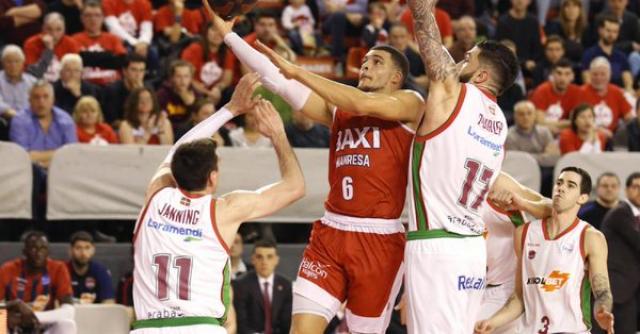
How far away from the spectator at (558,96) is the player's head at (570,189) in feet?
21.0

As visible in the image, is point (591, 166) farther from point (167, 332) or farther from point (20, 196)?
point (167, 332)

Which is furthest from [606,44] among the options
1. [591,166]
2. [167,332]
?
[167,332]

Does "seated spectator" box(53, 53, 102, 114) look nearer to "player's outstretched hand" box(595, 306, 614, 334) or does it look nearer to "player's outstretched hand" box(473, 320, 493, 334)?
"player's outstretched hand" box(473, 320, 493, 334)

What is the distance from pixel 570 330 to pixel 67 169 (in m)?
6.07

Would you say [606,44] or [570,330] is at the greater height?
[606,44]

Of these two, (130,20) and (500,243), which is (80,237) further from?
(130,20)

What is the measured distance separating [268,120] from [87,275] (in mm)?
5230

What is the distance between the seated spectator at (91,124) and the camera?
46.2ft

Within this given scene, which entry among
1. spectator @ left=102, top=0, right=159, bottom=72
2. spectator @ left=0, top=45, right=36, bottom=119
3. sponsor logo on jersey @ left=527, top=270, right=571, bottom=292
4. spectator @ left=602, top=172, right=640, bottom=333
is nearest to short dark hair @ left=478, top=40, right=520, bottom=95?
sponsor logo on jersey @ left=527, top=270, right=571, bottom=292

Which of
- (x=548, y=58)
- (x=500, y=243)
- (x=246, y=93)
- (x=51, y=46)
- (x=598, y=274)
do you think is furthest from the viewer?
(x=548, y=58)

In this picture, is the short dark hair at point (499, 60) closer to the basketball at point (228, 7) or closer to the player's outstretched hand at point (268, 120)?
the player's outstretched hand at point (268, 120)

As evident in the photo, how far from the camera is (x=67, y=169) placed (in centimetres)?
1342

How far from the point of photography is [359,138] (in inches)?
337

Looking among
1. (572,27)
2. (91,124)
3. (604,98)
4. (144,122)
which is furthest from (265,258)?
(572,27)
